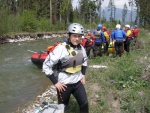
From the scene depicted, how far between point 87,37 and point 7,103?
5678mm

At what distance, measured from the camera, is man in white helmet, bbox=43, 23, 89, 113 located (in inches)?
136

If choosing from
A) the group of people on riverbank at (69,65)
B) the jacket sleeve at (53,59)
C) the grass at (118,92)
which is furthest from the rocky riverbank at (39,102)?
the jacket sleeve at (53,59)

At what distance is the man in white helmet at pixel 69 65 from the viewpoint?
345cm

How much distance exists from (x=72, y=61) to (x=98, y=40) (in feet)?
25.6

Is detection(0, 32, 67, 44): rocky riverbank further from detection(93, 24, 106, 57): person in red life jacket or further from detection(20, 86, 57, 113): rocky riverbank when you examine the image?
detection(20, 86, 57, 113): rocky riverbank

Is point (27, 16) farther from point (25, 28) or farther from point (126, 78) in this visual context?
point (126, 78)

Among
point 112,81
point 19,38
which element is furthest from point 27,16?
point 112,81

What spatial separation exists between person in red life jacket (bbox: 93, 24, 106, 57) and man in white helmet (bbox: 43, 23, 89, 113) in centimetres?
736

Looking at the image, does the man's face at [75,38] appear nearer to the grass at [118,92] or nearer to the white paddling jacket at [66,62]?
the white paddling jacket at [66,62]

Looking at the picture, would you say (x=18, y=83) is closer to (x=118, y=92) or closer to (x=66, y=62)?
(x=118, y=92)

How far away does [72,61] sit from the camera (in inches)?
140

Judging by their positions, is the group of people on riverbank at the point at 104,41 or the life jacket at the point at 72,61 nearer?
the life jacket at the point at 72,61

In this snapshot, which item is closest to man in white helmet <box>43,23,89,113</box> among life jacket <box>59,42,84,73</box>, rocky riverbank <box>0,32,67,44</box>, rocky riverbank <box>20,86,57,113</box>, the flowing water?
life jacket <box>59,42,84,73</box>

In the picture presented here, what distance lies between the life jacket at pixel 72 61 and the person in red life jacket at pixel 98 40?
7.54 metres
